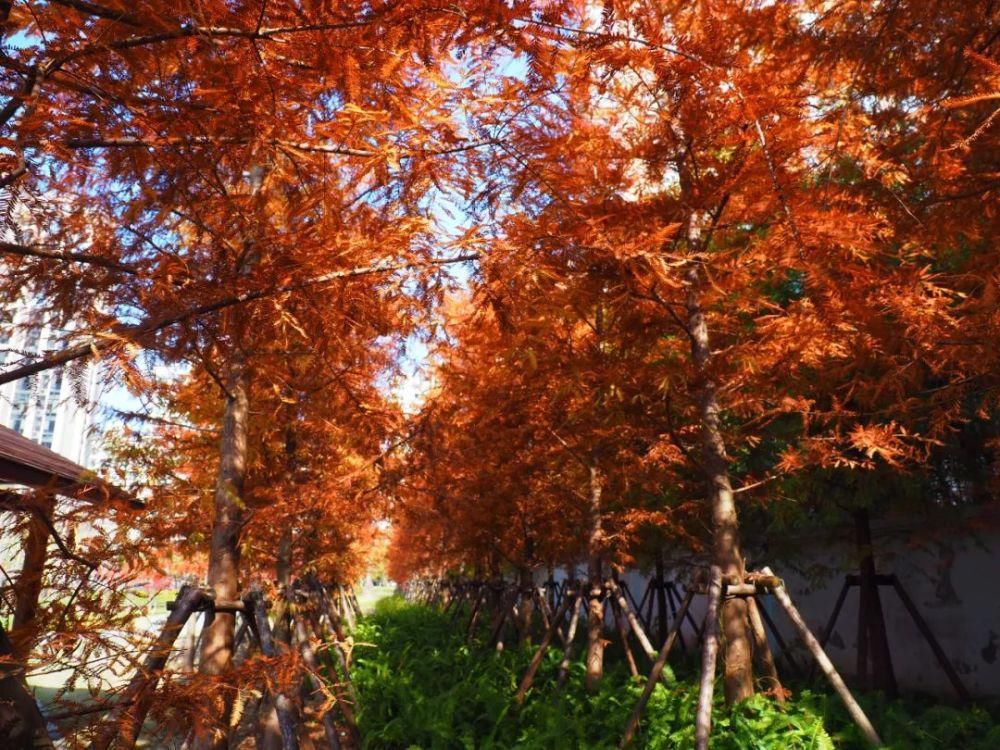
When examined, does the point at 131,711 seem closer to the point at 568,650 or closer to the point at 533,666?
the point at 533,666

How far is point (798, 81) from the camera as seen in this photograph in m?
4.88

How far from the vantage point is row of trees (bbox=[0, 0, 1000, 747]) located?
3.06m

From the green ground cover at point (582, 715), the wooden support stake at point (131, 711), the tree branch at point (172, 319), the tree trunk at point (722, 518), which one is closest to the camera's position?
the tree branch at point (172, 319)

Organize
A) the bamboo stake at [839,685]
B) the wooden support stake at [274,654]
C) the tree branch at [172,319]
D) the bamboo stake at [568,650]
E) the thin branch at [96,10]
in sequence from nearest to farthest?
the thin branch at [96,10], the tree branch at [172,319], the wooden support stake at [274,654], the bamboo stake at [839,685], the bamboo stake at [568,650]

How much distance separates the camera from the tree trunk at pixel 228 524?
223 inches

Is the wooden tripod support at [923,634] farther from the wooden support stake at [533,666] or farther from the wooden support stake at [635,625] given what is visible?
the wooden support stake at [533,666]

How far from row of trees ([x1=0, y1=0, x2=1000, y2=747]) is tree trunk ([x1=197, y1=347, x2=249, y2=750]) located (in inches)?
1.2

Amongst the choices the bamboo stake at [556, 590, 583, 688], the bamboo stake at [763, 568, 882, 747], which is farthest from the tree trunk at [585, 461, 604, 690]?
the bamboo stake at [763, 568, 882, 747]

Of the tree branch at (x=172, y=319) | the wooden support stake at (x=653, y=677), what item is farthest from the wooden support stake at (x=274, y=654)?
the wooden support stake at (x=653, y=677)

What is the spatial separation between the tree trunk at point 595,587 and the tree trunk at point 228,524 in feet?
16.6

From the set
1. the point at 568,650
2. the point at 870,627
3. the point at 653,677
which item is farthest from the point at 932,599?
the point at 653,677

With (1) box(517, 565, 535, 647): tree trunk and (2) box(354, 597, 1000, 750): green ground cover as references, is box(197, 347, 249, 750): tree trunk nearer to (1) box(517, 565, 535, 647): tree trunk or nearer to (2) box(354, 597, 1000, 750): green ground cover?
(2) box(354, 597, 1000, 750): green ground cover

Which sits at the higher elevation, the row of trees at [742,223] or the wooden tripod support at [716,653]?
the row of trees at [742,223]

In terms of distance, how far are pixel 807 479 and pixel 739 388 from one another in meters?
3.51
